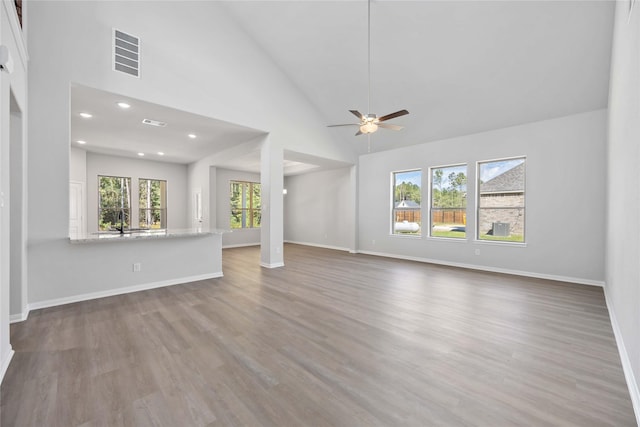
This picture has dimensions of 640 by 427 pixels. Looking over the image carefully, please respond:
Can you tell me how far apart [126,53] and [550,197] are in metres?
7.27

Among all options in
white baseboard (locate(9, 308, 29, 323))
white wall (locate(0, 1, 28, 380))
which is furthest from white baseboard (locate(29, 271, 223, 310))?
white wall (locate(0, 1, 28, 380))

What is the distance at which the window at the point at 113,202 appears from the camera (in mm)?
7730

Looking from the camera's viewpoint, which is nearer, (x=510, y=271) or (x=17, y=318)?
(x=17, y=318)

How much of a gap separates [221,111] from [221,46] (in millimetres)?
1158

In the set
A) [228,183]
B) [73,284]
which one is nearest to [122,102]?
[73,284]

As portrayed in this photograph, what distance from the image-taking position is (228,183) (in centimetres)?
911

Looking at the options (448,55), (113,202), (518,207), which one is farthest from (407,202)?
(113,202)

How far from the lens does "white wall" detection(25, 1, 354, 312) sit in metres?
3.30

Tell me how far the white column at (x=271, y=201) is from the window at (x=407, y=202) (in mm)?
3267

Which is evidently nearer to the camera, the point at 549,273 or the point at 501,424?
the point at 501,424

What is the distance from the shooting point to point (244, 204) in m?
9.69

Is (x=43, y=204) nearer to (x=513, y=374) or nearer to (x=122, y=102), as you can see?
(x=122, y=102)

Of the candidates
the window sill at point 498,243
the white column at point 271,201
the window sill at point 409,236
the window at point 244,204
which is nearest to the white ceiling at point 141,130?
the white column at point 271,201

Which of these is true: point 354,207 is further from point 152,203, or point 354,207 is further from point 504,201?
point 152,203
